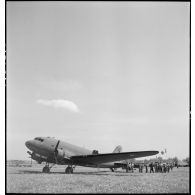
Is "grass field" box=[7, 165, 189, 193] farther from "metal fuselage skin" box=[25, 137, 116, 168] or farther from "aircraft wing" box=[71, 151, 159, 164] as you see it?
"aircraft wing" box=[71, 151, 159, 164]

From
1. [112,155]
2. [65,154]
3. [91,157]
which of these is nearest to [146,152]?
[112,155]

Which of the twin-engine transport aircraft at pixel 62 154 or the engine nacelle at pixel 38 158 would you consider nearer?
the twin-engine transport aircraft at pixel 62 154

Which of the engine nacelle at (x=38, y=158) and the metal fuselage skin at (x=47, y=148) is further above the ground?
the metal fuselage skin at (x=47, y=148)

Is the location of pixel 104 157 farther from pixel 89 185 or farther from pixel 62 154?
pixel 89 185

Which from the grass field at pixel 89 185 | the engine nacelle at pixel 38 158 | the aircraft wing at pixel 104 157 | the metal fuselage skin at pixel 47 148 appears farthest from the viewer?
the aircraft wing at pixel 104 157

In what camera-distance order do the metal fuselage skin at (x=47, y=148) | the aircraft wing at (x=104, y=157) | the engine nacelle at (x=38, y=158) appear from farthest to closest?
the aircraft wing at (x=104, y=157)
the engine nacelle at (x=38, y=158)
the metal fuselage skin at (x=47, y=148)

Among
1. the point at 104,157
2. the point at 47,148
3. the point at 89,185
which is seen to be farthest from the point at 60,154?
the point at 89,185

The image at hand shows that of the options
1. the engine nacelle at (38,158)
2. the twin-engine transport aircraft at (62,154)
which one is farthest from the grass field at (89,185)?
the engine nacelle at (38,158)

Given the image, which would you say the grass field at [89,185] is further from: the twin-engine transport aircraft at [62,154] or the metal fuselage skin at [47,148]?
the twin-engine transport aircraft at [62,154]

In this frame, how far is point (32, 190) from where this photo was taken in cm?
953
